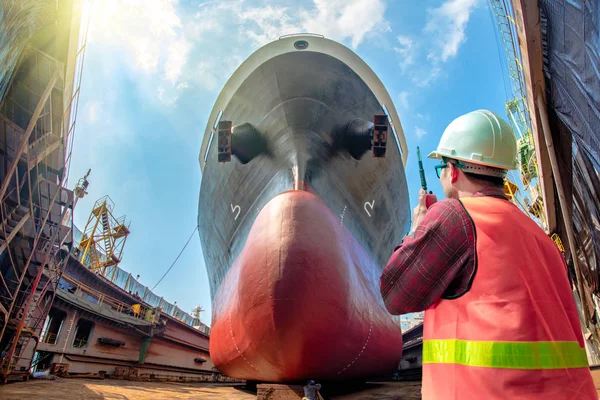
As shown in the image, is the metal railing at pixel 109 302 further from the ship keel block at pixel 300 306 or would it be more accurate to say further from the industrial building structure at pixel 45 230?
the ship keel block at pixel 300 306

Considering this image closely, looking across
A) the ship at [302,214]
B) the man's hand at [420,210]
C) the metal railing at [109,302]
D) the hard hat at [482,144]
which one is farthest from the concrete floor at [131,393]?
the metal railing at [109,302]

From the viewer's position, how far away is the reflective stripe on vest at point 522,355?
84 centimetres

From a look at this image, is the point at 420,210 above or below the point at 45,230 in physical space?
below

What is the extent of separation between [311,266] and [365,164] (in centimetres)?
303

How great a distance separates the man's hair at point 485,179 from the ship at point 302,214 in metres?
2.73

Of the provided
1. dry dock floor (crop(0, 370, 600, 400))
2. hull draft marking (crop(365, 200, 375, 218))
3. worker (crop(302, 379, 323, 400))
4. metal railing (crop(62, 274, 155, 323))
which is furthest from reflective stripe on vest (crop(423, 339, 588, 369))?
metal railing (crop(62, 274, 155, 323))

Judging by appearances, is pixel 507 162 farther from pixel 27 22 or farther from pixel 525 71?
pixel 27 22

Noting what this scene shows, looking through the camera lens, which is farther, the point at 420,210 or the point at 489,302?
the point at 420,210

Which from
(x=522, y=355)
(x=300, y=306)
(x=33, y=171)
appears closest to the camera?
(x=522, y=355)

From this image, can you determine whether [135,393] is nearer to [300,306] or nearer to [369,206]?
[300,306]

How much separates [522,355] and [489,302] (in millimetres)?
145

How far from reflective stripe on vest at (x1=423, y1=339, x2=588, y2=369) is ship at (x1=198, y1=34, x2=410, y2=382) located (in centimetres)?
282

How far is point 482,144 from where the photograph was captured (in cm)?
126

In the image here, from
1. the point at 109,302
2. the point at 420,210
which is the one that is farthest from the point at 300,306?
the point at 109,302
